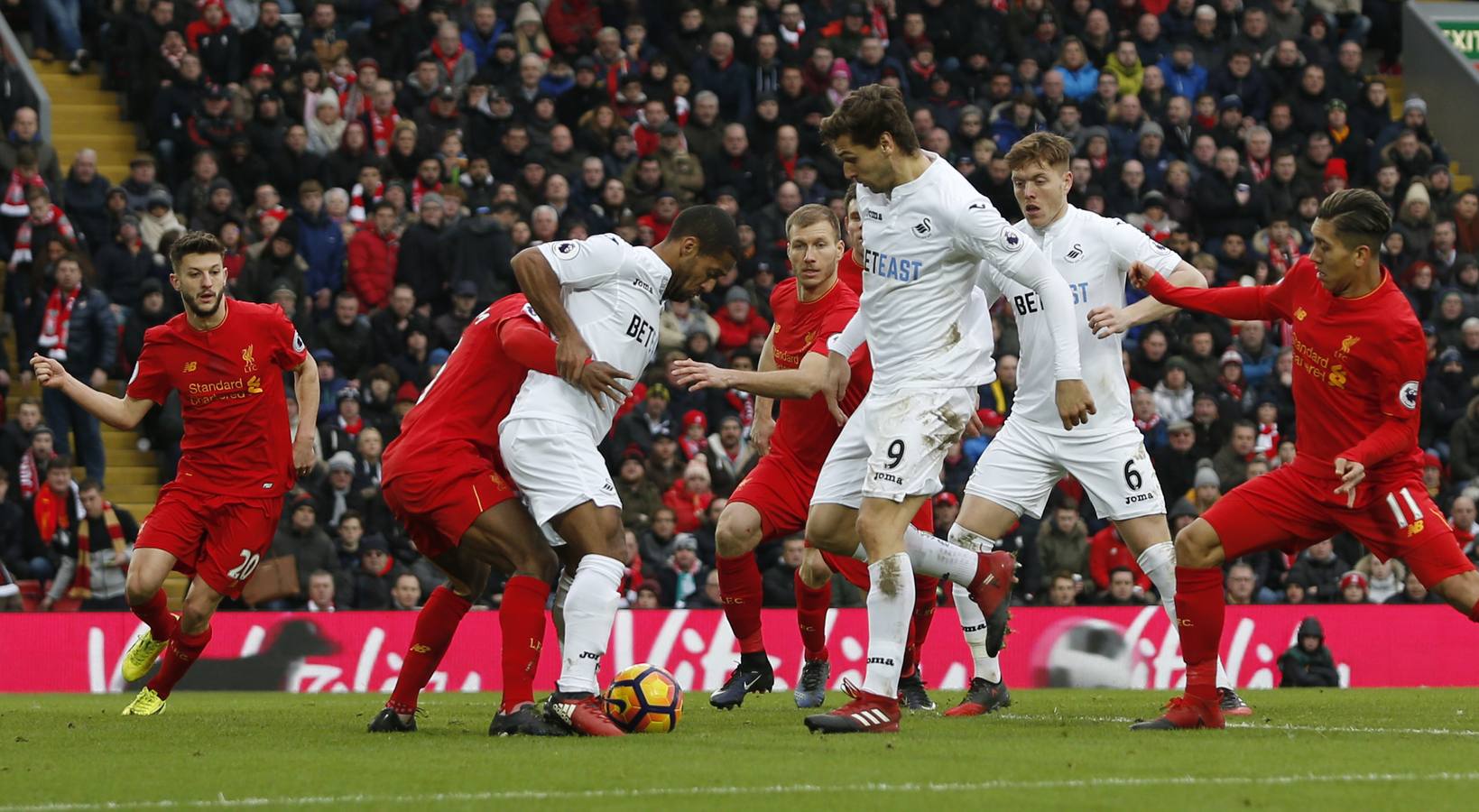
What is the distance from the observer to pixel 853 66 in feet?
78.9

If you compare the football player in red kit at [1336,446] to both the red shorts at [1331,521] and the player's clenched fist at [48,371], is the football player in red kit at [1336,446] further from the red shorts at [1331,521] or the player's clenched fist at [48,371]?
the player's clenched fist at [48,371]

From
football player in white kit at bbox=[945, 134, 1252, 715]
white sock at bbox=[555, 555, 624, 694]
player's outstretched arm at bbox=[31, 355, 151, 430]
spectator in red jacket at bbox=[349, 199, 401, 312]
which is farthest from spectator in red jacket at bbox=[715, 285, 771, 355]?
white sock at bbox=[555, 555, 624, 694]

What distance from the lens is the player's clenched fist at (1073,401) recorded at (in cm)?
867

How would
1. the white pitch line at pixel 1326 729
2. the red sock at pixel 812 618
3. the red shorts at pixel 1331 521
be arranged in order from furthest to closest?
1. the red sock at pixel 812 618
2. the white pitch line at pixel 1326 729
3. the red shorts at pixel 1331 521

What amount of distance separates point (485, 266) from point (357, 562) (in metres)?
3.72

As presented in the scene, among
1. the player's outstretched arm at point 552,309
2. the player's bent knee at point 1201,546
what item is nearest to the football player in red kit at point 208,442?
the player's outstretched arm at point 552,309

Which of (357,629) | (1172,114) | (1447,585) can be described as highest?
(1172,114)

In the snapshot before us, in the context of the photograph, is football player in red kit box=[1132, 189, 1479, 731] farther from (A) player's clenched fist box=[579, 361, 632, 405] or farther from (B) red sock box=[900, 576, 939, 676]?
(A) player's clenched fist box=[579, 361, 632, 405]

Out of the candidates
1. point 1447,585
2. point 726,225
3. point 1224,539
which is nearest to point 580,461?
point 726,225

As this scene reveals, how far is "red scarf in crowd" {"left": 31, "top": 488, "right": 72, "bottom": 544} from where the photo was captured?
57.6 ft

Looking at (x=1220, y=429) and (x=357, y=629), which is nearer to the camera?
(x=357, y=629)

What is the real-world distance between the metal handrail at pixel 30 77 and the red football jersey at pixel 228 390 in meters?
11.3

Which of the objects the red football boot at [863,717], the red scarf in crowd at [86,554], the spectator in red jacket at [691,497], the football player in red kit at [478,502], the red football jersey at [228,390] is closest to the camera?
the red football boot at [863,717]

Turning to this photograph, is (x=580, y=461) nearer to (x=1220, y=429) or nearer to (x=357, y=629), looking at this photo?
(x=357, y=629)
